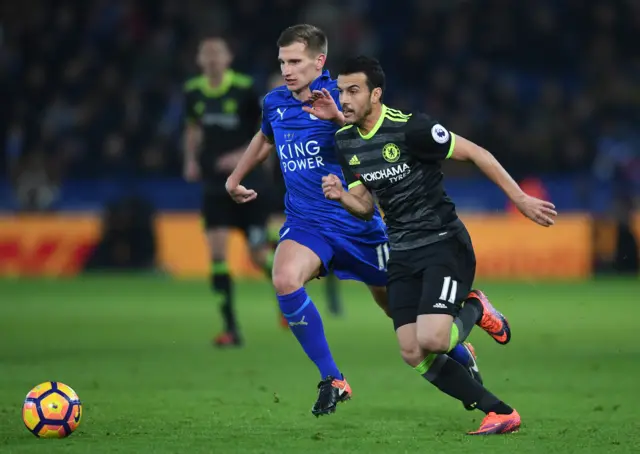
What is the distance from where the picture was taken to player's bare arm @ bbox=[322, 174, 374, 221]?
6.00 metres

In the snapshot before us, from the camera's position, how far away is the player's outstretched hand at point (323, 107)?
645cm

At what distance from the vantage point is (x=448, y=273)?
597 centimetres

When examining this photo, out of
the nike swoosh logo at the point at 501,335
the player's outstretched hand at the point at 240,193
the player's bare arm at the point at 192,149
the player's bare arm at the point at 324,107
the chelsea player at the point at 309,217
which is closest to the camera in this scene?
the player's bare arm at the point at 324,107

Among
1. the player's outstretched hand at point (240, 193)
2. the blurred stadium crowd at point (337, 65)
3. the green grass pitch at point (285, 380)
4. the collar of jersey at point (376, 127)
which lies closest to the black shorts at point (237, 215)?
the green grass pitch at point (285, 380)

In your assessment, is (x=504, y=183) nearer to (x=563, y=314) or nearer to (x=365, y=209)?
(x=365, y=209)

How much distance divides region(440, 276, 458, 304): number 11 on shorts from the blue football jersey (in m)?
1.07

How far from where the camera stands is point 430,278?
19.5 ft

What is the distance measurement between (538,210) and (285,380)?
2.97 m

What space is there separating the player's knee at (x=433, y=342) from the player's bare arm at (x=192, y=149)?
5.44 meters

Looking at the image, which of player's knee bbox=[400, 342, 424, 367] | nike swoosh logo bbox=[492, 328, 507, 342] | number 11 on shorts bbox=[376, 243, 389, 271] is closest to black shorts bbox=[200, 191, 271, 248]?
number 11 on shorts bbox=[376, 243, 389, 271]

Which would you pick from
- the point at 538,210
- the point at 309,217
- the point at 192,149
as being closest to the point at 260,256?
the point at 192,149

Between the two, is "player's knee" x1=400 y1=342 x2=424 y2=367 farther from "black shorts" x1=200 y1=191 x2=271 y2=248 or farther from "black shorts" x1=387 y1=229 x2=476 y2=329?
"black shorts" x1=200 y1=191 x2=271 y2=248

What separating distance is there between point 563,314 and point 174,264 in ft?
26.0

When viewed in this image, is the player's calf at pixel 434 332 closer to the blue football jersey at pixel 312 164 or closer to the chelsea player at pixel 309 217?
the chelsea player at pixel 309 217
